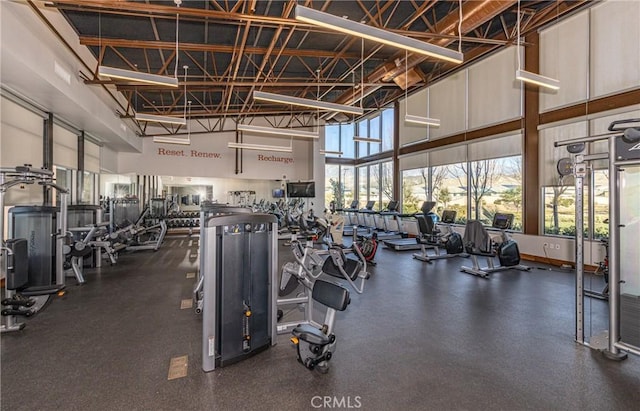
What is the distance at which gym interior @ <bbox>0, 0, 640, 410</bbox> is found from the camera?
7.96 feet

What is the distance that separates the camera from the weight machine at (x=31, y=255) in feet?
11.1

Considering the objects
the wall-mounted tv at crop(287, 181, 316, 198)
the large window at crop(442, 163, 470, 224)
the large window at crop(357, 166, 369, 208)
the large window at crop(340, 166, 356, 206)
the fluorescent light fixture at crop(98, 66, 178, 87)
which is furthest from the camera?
the large window at crop(340, 166, 356, 206)

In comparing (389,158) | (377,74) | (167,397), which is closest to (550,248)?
(377,74)

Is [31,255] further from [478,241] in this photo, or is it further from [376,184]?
[376,184]

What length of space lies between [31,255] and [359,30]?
544 cm

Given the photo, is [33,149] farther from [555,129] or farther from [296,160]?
[555,129]

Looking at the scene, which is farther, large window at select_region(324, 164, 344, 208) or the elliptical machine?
large window at select_region(324, 164, 344, 208)

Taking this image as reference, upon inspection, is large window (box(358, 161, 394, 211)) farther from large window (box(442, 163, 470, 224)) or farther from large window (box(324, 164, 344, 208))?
large window (box(442, 163, 470, 224))

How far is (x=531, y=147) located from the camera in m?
6.89

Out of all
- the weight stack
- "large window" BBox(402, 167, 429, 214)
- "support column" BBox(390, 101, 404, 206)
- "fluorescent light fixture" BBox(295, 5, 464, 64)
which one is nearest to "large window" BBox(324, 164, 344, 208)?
"support column" BBox(390, 101, 404, 206)

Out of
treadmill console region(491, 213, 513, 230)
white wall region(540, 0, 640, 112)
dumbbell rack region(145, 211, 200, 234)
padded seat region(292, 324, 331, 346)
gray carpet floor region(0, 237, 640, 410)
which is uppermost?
white wall region(540, 0, 640, 112)

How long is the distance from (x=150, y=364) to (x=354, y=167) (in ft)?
41.5

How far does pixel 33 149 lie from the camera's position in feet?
18.8

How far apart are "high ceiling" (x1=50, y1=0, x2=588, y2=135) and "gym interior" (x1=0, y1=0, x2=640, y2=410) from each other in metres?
0.06
